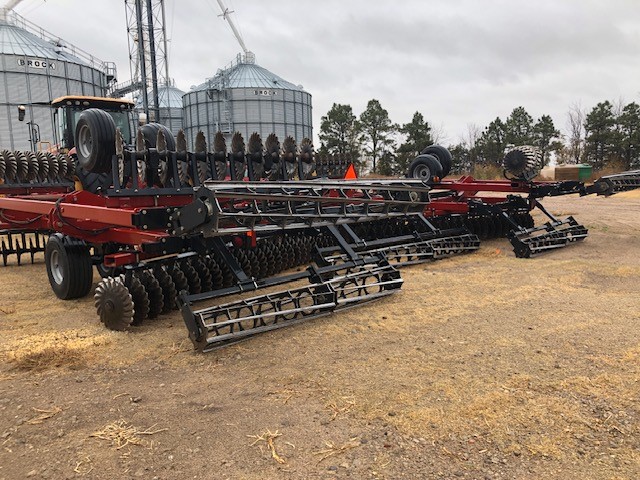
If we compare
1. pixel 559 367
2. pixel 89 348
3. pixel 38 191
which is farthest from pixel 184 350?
pixel 38 191

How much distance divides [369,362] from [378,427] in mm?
901

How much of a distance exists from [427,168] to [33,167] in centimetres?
689

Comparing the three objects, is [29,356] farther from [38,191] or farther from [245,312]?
[38,191]

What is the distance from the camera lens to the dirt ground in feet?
7.84

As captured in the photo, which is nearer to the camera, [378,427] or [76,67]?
[378,427]

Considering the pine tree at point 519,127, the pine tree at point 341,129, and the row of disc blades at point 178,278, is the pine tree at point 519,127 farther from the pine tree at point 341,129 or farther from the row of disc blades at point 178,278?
the row of disc blades at point 178,278

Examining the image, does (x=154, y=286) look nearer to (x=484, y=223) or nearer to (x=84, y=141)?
(x=84, y=141)

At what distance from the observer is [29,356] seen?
3.79 metres

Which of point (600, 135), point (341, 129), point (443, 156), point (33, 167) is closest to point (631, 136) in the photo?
point (600, 135)

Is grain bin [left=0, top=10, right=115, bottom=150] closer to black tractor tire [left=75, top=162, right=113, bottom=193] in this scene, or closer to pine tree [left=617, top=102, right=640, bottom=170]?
black tractor tire [left=75, top=162, right=113, bottom=193]

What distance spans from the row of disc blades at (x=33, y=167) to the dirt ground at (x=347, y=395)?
4.06 meters

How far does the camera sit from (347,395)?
10.0 feet

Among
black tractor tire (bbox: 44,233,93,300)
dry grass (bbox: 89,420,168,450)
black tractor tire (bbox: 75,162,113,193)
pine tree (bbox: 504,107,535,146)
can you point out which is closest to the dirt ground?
dry grass (bbox: 89,420,168,450)

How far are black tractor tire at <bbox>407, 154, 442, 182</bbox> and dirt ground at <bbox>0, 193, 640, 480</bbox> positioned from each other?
4596 millimetres
